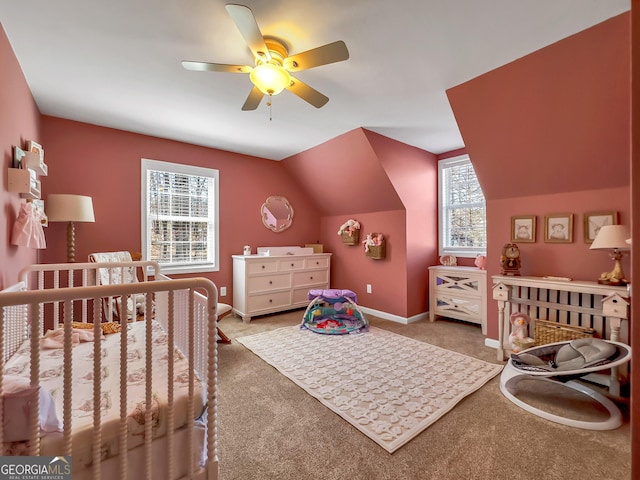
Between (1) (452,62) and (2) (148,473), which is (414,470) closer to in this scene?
(2) (148,473)

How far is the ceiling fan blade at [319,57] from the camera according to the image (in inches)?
58.1

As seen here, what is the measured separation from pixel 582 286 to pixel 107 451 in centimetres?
305

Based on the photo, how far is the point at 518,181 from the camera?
8.92 feet

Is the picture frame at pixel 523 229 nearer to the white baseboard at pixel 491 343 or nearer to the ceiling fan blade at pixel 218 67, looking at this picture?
the white baseboard at pixel 491 343

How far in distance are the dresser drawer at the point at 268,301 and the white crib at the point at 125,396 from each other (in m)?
2.41

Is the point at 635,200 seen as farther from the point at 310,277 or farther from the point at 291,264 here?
the point at 310,277

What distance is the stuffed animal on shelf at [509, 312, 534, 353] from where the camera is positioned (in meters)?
2.49

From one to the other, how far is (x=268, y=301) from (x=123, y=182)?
2254mm

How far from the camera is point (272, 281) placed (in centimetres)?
399

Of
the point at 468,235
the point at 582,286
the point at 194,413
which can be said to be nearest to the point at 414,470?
the point at 194,413

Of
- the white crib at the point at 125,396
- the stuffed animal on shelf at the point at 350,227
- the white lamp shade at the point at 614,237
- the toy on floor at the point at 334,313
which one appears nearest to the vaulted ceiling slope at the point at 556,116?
the white lamp shade at the point at 614,237

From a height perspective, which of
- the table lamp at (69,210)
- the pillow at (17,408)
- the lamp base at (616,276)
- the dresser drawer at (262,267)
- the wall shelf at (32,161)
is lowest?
the pillow at (17,408)

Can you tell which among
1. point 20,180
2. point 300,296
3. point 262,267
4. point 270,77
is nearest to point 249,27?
point 270,77

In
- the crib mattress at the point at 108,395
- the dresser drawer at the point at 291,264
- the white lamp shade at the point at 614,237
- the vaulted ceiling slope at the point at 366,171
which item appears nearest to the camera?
the crib mattress at the point at 108,395
